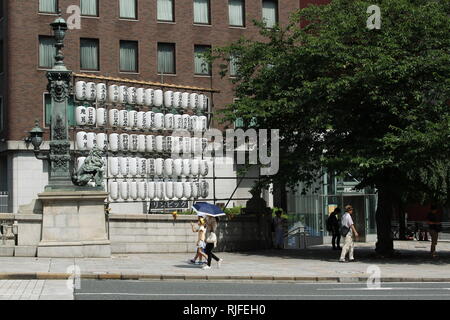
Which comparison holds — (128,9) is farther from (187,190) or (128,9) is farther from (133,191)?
(133,191)

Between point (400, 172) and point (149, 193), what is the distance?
985 cm

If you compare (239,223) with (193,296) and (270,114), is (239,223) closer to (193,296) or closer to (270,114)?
(270,114)

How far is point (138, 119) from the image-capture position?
34.5m

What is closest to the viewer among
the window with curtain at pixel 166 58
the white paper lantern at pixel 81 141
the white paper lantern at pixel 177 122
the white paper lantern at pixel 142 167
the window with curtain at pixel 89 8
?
the white paper lantern at pixel 81 141

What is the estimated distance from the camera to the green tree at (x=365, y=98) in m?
29.8

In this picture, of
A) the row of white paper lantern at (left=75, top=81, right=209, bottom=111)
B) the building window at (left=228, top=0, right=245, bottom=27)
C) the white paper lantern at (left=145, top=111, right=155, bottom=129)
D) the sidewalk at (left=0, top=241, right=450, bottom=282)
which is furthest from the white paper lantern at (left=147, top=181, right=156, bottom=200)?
the building window at (left=228, top=0, right=245, bottom=27)

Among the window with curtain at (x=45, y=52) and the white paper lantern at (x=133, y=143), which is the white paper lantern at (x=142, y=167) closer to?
the white paper lantern at (x=133, y=143)

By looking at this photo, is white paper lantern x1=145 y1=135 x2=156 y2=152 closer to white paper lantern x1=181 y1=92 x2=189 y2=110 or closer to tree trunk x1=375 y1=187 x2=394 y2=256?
white paper lantern x1=181 y1=92 x2=189 y2=110

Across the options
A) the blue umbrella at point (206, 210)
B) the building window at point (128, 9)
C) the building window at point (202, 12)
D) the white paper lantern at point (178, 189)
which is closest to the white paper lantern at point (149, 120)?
the white paper lantern at point (178, 189)

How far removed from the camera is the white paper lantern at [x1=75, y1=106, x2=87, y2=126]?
108 feet

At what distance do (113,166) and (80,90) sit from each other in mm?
3244

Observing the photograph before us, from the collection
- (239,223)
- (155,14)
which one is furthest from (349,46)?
(155,14)

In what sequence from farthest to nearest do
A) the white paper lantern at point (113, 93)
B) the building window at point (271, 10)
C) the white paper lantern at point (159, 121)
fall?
1. the building window at point (271, 10)
2. the white paper lantern at point (159, 121)
3. the white paper lantern at point (113, 93)

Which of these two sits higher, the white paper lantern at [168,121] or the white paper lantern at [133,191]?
the white paper lantern at [168,121]
